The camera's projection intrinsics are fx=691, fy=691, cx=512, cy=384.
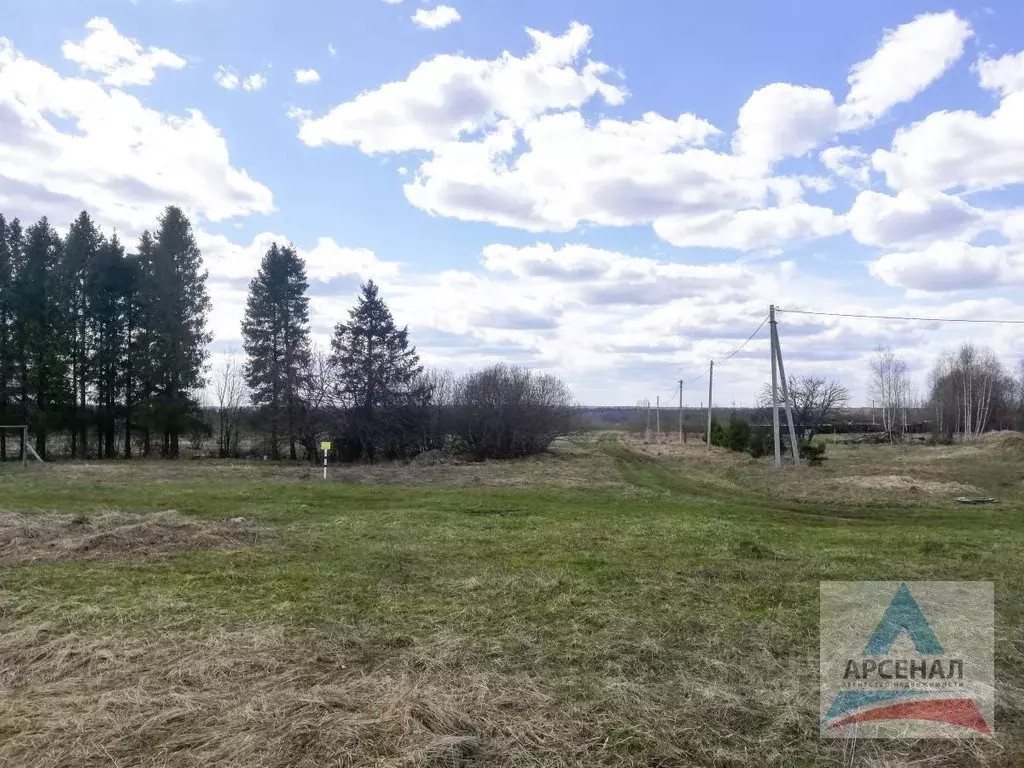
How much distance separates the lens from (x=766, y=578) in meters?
7.32

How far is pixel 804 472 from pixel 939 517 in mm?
8177

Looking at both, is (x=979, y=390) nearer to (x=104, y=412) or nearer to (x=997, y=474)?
(x=997, y=474)

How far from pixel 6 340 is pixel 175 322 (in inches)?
263

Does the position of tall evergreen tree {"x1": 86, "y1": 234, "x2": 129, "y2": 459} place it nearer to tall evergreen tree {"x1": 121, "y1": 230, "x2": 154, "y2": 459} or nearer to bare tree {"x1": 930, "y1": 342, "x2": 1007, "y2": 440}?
tall evergreen tree {"x1": 121, "y1": 230, "x2": 154, "y2": 459}

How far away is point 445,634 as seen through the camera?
17.7ft

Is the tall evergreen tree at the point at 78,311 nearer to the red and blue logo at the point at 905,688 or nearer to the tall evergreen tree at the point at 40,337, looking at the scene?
the tall evergreen tree at the point at 40,337

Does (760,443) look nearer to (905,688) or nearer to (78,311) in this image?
(905,688)

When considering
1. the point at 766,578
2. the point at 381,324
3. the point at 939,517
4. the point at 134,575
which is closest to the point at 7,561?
the point at 134,575

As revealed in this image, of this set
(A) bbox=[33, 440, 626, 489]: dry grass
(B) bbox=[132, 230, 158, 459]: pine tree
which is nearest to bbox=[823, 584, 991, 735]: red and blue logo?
(A) bbox=[33, 440, 626, 489]: dry grass

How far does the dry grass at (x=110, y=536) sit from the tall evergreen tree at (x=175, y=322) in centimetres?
2187

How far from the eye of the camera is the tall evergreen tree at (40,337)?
29781 millimetres

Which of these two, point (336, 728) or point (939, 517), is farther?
point (939, 517)

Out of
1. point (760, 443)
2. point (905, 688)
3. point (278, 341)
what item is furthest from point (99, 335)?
point (905, 688)

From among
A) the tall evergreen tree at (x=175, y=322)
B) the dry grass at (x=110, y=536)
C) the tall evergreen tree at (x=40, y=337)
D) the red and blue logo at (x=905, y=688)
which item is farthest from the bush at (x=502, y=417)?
the red and blue logo at (x=905, y=688)
